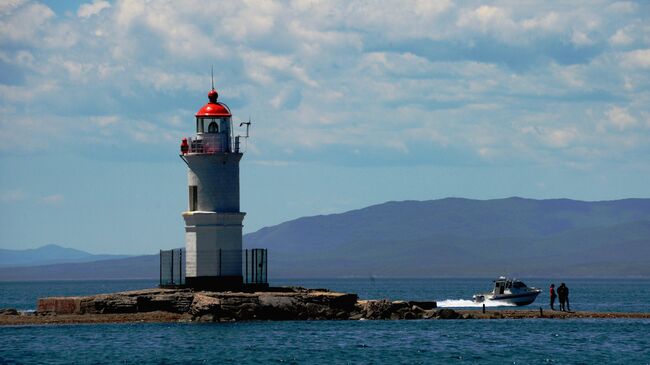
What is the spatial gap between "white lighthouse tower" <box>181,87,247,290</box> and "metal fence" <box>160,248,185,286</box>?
1.09 m

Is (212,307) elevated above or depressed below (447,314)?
above

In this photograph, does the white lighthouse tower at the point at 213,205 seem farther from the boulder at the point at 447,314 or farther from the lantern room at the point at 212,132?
the boulder at the point at 447,314

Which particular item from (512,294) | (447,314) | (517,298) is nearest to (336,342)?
(447,314)

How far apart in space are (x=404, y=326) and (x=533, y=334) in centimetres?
629

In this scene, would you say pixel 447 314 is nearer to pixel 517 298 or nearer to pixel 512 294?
pixel 512 294

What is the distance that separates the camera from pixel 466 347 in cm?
5228

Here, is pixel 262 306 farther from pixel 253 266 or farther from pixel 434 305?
pixel 434 305

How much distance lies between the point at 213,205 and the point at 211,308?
5004mm

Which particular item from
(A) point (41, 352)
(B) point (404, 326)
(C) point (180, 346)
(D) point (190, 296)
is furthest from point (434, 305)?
(A) point (41, 352)

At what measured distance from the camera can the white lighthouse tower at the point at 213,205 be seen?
2415 inches

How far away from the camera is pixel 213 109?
62.2 m

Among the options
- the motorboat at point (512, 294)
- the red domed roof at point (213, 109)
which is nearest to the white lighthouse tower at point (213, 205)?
the red domed roof at point (213, 109)

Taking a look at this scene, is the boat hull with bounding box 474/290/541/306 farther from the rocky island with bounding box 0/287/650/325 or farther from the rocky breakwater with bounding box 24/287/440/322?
the rocky breakwater with bounding box 24/287/440/322

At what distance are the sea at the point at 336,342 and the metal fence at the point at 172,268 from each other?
414cm
